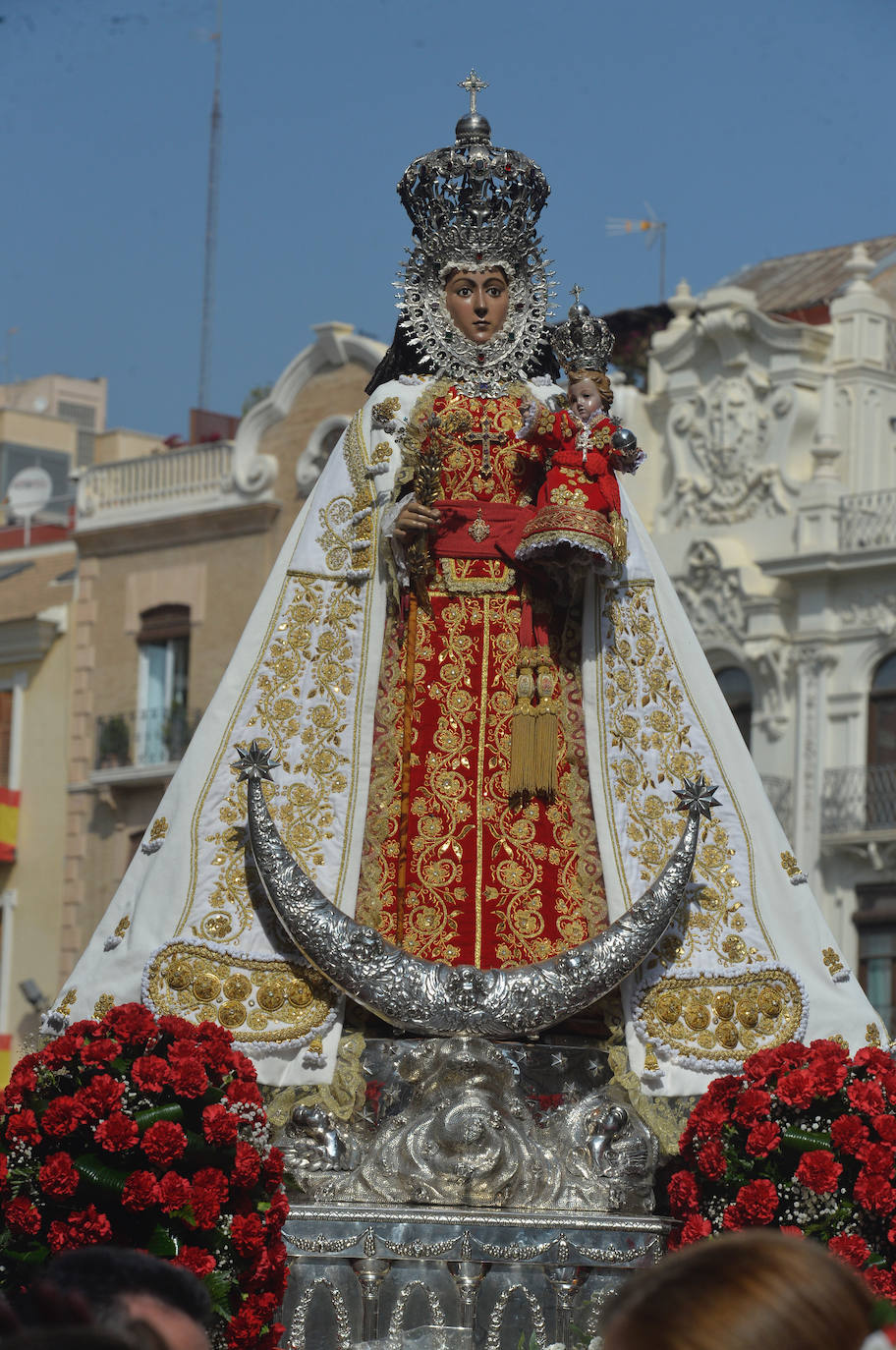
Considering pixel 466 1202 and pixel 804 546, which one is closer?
pixel 466 1202

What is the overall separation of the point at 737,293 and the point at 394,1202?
23959 millimetres

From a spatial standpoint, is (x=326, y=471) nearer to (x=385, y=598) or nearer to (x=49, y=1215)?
(x=385, y=598)

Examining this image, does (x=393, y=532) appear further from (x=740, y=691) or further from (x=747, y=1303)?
(x=740, y=691)

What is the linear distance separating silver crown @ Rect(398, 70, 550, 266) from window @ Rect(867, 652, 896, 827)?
2011cm

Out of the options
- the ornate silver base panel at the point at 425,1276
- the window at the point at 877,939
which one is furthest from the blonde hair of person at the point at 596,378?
the window at the point at 877,939

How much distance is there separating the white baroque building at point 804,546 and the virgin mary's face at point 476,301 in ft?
65.0

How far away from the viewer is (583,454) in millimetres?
8758

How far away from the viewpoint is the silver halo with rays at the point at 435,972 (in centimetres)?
839

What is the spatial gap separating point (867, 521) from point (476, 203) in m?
21.1

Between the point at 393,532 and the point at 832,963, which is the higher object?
the point at 393,532

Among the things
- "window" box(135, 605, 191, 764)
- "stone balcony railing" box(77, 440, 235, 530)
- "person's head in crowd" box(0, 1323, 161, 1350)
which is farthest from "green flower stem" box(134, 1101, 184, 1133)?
"stone balcony railing" box(77, 440, 235, 530)

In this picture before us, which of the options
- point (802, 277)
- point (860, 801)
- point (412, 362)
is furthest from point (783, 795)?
point (412, 362)

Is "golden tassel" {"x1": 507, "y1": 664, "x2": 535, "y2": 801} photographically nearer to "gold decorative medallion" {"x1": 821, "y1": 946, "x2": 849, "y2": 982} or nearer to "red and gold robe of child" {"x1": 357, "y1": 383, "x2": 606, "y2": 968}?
"red and gold robe of child" {"x1": 357, "y1": 383, "x2": 606, "y2": 968}

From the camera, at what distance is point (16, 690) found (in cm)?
3631
